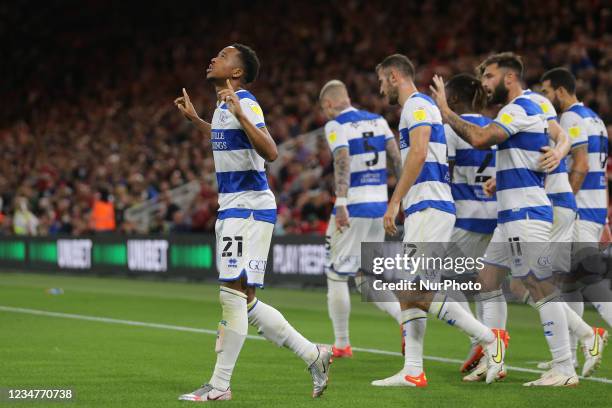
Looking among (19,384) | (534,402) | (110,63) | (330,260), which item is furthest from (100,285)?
(110,63)

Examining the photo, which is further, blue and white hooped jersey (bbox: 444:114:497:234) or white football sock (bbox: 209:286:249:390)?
blue and white hooped jersey (bbox: 444:114:497:234)

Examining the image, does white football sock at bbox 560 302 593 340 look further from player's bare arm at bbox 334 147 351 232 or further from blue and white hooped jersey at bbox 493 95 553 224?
player's bare arm at bbox 334 147 351 232

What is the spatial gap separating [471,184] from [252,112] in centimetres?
255

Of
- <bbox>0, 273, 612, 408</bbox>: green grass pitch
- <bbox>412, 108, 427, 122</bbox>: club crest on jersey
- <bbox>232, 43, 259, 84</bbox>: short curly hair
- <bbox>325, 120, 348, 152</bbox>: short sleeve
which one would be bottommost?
<bbox>0, 273, 612, 408</bbox>: green grass pitch

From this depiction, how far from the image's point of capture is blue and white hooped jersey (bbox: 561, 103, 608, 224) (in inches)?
367

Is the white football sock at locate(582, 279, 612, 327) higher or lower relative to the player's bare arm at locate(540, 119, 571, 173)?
lower

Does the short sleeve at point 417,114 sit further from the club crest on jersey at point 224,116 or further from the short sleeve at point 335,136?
the short sleeve at point 335,136

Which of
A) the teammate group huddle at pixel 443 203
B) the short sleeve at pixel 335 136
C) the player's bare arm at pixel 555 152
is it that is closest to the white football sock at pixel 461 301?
the teammate group huddle at pixel 443 203

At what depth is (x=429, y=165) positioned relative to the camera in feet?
26.4

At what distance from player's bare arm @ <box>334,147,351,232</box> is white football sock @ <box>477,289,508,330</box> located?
1.75 meters

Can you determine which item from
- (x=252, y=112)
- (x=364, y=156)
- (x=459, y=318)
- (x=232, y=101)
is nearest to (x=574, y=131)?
(x=364, y=156)

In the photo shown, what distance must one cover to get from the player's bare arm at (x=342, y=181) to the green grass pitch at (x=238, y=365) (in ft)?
4.22

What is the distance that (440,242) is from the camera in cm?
797

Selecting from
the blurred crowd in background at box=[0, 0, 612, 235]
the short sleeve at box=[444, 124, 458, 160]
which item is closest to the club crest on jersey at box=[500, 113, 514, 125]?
the short sleeve at box=[444, 124, 458, 160]
